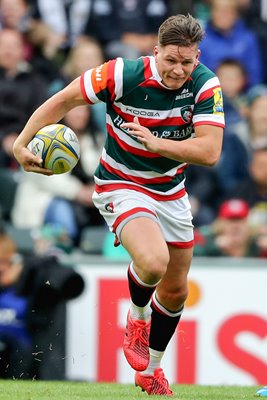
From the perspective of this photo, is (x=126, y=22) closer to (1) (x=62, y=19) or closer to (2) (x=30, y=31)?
(1) (x=62, y=19)

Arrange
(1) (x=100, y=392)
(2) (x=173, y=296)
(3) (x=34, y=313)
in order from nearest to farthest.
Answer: (2) (x=173, y=296)
(1) (x=100, y=392)
(3) (x=34, y=313)

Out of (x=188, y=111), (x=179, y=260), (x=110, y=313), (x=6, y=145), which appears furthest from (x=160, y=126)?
(x=6, y=145)

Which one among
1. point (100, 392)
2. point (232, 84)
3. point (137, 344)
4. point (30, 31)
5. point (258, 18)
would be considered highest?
point (137, 344)

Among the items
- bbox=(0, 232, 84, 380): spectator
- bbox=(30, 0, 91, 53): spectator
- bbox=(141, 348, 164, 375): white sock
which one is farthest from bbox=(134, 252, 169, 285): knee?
bbox=(30, 0, 91, 53): spectator

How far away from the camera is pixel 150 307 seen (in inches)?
331

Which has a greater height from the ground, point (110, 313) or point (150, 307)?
point (150, 307)

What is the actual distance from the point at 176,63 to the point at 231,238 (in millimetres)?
4825

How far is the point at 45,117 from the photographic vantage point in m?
8.09

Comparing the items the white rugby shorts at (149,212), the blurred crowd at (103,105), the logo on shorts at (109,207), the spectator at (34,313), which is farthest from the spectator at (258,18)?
the logo on shorts at (109,207)

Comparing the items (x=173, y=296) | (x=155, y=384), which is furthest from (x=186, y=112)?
(x=155, y=384)

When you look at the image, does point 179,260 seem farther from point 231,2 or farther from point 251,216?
point 231,2

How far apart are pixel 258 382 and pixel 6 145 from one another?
4187 mm

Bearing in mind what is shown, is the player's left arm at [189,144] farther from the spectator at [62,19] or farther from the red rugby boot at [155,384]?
the spectator at [62,19]

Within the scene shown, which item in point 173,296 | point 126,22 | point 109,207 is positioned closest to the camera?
point 109,207
